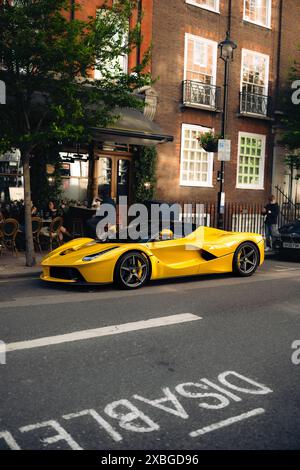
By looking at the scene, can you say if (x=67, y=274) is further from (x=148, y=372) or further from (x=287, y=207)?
(x=287, y=207)

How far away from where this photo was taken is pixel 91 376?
4.04 m

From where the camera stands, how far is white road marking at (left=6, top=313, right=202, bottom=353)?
4.86m

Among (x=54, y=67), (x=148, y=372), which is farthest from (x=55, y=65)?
(x=148, y=372)

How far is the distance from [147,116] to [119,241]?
9.41 m

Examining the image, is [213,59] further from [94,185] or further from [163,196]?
Result: [94,185]

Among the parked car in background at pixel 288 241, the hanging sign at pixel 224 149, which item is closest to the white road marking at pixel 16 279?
the hanging sign at pixel 224 149

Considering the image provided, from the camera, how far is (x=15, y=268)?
390 inches

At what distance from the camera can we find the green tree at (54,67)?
29.2ft

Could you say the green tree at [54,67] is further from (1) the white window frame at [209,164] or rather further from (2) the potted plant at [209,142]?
(1) the white window frame at [209,164]

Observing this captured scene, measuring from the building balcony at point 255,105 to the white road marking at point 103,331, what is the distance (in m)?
15.1

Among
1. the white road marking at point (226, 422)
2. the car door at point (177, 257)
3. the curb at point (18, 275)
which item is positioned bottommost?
the curb at point (18, 275)

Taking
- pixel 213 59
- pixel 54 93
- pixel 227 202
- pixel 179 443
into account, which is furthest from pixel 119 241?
pixel 213 59

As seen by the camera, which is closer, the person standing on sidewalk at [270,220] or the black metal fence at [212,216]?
the person standing on sidewalk at [270,220]

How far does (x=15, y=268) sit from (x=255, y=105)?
14210 mm
